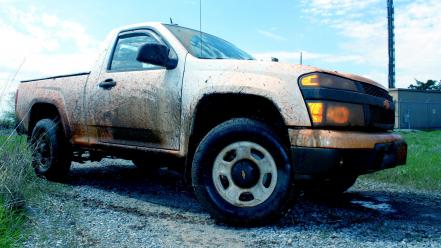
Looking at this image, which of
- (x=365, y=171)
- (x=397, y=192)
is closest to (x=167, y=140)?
(x=365, y=171)

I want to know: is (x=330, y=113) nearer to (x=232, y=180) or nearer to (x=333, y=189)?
(x=232, y=180)

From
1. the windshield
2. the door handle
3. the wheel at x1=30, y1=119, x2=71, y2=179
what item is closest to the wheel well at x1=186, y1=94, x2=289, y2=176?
the windshield

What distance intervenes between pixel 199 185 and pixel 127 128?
121cm

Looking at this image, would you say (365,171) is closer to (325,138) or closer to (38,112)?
(325,138)

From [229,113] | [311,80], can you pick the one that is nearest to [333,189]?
[229,113]

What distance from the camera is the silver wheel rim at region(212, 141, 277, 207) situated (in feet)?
11.1

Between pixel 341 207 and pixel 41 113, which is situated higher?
pixel 41 113

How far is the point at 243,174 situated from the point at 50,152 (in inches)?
119

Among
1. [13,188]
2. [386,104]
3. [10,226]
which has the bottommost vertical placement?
[10,226]

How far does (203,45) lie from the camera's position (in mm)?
4383

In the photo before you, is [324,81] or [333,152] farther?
[324,81]

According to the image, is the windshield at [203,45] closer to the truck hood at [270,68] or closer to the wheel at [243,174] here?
the truck hood at [270,68]

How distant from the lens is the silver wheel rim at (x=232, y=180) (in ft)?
11.1

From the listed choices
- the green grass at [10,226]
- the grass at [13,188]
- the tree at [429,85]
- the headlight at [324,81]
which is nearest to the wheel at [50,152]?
the grass at [13,188]
